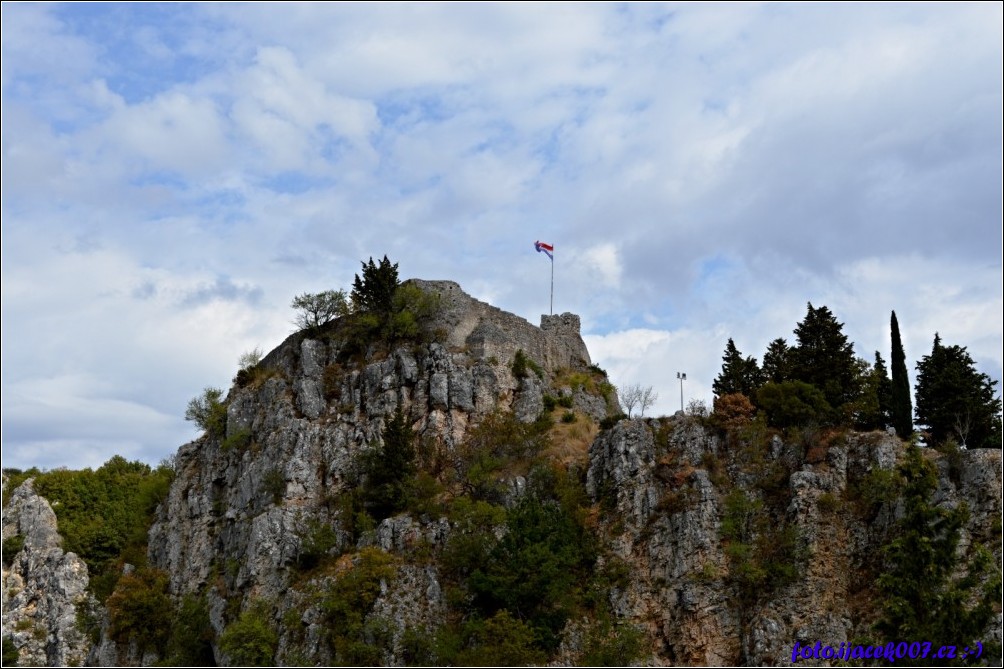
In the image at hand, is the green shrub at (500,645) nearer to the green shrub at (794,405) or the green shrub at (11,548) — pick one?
the green shrub at (794,405)

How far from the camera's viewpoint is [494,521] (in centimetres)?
5991

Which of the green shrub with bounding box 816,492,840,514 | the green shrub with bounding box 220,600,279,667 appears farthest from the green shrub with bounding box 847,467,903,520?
the green shrub with bounding box 220,600,279,667

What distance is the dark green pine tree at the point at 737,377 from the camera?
71.2m

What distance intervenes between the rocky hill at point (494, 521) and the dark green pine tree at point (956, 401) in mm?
4565

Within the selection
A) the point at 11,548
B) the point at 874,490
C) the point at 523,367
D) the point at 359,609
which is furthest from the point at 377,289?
the point at 11,548

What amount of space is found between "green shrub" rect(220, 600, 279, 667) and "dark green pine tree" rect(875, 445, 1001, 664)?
31990mm

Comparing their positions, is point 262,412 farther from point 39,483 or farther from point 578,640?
point 39,483

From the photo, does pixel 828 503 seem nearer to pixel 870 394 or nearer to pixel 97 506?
pixel 870 394

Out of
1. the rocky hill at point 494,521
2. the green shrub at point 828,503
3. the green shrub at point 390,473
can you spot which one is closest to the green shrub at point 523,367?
the rocky hill at point 494,521

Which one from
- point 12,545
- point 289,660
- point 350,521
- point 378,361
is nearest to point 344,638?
point 289,660

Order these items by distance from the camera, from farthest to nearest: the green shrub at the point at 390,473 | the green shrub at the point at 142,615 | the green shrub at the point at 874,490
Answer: the green shrub at the point at 142,615 < the green shrub at the point at 390,473 < the green shrub at the point at 874,490

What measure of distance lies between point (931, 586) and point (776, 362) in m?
28.8

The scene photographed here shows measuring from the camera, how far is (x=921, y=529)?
43906 millimetres

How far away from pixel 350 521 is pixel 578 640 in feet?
53.4
